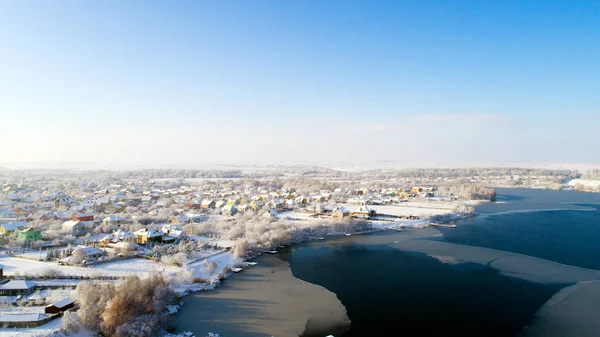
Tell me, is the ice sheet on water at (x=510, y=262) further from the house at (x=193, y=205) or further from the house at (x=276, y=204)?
the house at (x=193, y=205)

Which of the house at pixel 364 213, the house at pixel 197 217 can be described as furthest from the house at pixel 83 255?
the house at pixel 364 213

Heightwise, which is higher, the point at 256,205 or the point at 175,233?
the point at 256,205

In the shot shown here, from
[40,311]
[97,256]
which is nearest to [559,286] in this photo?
[40,311]

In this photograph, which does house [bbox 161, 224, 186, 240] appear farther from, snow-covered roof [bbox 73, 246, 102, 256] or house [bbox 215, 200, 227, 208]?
house [bbox 215, 200, 227, 208]

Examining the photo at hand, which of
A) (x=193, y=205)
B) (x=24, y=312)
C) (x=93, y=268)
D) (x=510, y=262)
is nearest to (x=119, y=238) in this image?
(x=93, y=268)

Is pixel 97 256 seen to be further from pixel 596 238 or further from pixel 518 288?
pixel 596 238

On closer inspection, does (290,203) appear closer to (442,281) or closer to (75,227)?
(75,227)
